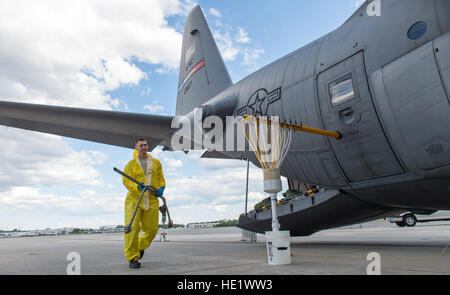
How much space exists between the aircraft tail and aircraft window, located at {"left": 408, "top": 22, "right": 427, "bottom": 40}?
21.3ft

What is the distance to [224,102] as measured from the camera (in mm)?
8500

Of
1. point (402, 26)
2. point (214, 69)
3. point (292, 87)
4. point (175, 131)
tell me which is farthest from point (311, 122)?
point (214, 69)

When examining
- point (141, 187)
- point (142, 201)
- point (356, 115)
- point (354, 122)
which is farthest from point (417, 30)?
point (142, 201)

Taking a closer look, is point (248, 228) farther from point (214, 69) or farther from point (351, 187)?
point (214, 69)

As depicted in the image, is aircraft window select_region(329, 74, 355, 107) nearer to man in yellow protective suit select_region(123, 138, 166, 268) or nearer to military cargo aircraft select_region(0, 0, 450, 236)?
military cargo aircraft select_region(0, 0, 450, 236)

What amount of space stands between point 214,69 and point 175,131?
363 centimetres

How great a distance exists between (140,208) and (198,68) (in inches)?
319

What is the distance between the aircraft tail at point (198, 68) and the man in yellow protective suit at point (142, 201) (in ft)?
20.2

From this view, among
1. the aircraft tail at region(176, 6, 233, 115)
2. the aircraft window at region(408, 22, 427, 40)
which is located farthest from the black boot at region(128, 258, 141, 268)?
the aircraft tail at region(176, 6, 233, 115)

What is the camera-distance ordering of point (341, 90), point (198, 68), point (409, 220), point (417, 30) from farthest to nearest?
point (409, 220) < point (198, 68) < point (341, 90) < point (417, 30)

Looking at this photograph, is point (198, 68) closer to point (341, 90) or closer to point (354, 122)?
point (341, 90)

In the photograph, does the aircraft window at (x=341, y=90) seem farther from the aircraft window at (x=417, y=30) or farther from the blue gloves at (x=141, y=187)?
the blue gloves at (x=141, y=187)

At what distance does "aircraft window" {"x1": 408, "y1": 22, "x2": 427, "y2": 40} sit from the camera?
475 centimetres

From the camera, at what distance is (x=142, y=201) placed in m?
4.75
